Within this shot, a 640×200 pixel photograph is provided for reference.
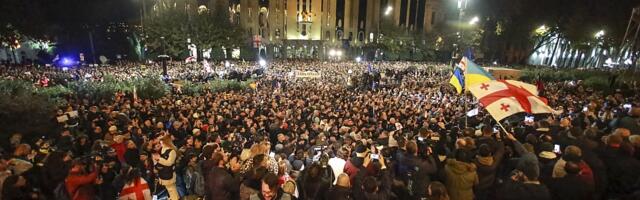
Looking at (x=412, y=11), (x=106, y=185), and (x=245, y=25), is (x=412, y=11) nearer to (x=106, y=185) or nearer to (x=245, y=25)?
(x=245, y=25)

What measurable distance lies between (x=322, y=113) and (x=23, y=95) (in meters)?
9.33

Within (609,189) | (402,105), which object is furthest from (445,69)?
(609,189)

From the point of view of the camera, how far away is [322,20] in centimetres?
7750

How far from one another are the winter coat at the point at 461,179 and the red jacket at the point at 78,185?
206 inches

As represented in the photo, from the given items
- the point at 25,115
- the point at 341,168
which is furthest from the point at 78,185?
the point at 25,115

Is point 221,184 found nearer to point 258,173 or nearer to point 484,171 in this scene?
point 258,173

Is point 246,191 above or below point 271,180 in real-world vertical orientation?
below

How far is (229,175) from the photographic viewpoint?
17.9 ft

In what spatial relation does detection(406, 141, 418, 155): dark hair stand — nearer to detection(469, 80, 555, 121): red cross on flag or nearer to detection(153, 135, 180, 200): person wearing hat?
detection(469, 80, 555, 121): red cross on flag

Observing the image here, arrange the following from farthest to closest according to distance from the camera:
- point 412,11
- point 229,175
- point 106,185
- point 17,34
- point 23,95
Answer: point 412,11 → point 17,34 → point 23,95 → point 106,185 → point 229,175

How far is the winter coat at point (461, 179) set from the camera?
17.7ft

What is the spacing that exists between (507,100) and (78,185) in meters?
7.98

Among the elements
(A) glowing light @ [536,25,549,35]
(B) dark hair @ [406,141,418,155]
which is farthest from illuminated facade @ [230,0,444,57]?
(B) dark hair @ [406,141,418,155]

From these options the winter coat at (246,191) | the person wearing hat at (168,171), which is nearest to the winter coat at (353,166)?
the winter coat at (246,191)
